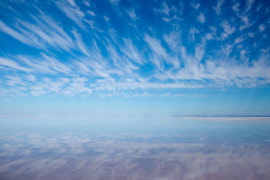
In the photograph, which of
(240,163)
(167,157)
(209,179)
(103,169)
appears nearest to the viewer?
(209,179)

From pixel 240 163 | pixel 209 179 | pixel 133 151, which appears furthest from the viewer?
pixel 133 151

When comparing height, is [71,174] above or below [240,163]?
below

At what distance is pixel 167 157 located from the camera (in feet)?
26.5

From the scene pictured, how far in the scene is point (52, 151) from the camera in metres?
9.39

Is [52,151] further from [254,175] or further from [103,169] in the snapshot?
[254,175]

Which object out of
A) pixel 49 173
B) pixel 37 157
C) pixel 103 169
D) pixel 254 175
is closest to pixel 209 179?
pixel 254 175

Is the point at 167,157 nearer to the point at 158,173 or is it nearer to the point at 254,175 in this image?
the point at 158,173

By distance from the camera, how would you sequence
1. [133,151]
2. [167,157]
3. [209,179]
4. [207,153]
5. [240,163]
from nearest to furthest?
1. [209,179]
2. [240,163]
3. [167,157]
4. [207,153]
5. [133,151]

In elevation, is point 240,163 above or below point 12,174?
above

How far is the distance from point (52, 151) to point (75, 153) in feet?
5.98

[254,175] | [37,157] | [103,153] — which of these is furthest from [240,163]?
[37,157]

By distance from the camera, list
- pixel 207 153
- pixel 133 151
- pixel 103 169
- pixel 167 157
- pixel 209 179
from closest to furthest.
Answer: pixel 209 179, pixel 103 169, pixel 167 157, pixel 207 153, pixel 133 151

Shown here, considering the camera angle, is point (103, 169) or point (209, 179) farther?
point (103, 169)

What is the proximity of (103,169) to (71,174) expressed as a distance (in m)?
1.38
